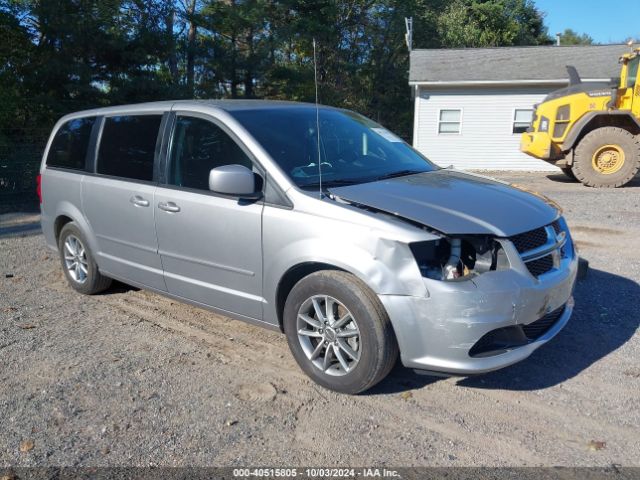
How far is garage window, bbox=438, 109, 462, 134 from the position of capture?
1944 centimetres

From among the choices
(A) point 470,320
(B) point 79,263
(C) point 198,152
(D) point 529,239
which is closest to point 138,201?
(C) point 198,152

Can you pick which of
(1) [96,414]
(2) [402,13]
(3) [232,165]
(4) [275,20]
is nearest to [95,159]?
(3) [232,165]

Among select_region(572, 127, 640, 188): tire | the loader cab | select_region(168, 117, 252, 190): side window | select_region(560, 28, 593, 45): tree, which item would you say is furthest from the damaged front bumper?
select_region(560, 28, 593, 45): tree

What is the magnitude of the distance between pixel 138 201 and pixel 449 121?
1672cm

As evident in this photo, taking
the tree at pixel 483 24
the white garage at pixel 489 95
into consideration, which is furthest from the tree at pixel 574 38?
the white garage at pixel 489 95

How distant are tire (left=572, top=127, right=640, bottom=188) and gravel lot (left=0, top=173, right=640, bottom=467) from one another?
874cm

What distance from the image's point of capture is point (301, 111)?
445 cm

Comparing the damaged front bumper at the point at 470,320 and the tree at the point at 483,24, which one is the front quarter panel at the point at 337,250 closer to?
the damaged front bumper at the point at 470,320

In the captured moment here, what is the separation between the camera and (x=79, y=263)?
18.2 feet

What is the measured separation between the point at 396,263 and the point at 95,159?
3371 millimetres

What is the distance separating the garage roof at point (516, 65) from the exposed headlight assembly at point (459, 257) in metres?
16.9

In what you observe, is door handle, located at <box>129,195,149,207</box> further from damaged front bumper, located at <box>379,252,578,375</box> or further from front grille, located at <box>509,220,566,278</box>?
front grille, located at <box>509,220,566,278</box>

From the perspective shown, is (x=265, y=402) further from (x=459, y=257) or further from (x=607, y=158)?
(x=607, y=158)

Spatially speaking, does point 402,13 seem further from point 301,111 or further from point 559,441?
point 559,441
